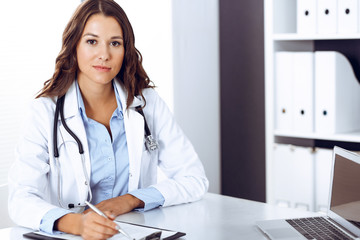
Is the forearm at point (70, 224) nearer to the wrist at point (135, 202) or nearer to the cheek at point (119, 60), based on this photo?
the wrist at point (135, 202)

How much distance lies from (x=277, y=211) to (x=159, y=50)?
5.50 feet

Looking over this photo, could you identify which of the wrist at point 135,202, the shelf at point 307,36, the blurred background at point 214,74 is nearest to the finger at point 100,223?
the wrist at point 135,202

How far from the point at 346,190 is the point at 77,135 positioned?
912 millimetres

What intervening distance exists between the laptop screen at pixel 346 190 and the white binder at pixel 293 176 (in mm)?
1239

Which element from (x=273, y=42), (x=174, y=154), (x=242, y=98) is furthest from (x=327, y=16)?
(x=174, y=154)

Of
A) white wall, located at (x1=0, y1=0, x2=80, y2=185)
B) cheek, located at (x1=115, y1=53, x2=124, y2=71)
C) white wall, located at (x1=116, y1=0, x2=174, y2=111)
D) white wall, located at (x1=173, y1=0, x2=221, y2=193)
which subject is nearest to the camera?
cheek, located at (x1=115, y1=53, x2=124, y2=71)

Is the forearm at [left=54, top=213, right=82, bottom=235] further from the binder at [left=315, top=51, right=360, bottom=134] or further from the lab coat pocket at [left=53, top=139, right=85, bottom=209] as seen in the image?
the binder at [left=315, top=51, right=360, bottom=134]

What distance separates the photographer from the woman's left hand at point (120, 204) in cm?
171

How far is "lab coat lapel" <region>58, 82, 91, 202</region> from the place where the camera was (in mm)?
1848

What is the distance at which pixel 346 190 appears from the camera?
4.90 feet

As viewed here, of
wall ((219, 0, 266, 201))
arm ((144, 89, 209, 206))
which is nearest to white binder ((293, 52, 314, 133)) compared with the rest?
wall ((219, 0, 266, 201))

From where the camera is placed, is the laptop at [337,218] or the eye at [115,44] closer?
the laptop at [337,218]

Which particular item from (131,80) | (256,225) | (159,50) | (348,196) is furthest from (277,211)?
(159,50)

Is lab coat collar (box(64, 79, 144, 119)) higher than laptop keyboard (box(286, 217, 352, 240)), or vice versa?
lab coat collar (box(64, 79, 144, 119))
